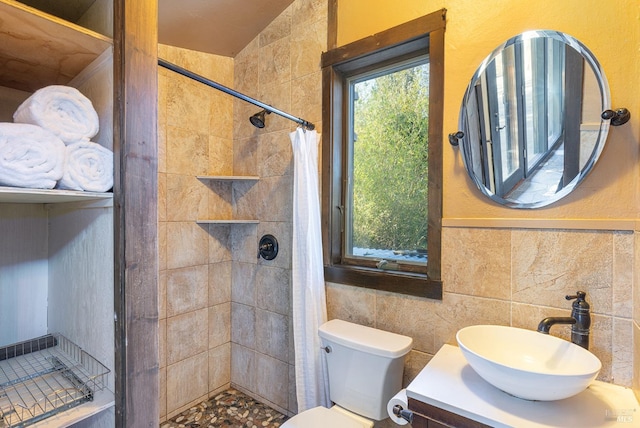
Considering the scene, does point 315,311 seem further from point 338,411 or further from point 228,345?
point 228,345

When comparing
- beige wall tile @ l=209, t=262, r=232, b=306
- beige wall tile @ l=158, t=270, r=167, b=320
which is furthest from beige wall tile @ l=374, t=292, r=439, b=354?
beige wall tile @ l=158, t=270, r=167, b=320

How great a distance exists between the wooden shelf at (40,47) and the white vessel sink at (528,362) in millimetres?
1457

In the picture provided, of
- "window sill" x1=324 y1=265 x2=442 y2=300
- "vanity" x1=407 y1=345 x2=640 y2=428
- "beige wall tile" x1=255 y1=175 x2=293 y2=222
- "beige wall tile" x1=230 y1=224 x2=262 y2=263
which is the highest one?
"beige wall tile" x1=255 y1=175 x2=293 y2=222

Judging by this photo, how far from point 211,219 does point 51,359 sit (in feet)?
3.96

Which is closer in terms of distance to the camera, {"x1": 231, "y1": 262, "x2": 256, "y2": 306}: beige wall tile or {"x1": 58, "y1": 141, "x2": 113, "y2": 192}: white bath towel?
{"x1": 58, "y1": 141, "x2": 113, "y2": 192}: white bath towel

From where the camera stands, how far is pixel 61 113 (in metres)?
0.81

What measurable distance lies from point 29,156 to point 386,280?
1.42m

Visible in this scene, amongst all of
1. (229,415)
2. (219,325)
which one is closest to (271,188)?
(219,325)

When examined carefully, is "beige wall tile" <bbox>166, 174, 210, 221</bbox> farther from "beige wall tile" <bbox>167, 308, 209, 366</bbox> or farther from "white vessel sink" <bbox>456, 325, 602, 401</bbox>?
"white vessel sink" <bbox>456, 325, 602, 401</bbox>

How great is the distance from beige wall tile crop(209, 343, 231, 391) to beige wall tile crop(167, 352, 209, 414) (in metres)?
0.04

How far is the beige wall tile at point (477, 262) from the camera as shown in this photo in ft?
4.17

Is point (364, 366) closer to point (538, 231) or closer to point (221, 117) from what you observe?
point (538, 231)

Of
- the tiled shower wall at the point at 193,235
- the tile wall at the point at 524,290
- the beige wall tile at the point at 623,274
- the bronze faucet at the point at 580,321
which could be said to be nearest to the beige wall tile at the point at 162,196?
the tiled shower wall at the point at 193,235

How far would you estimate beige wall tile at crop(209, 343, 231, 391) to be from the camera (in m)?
2.21
